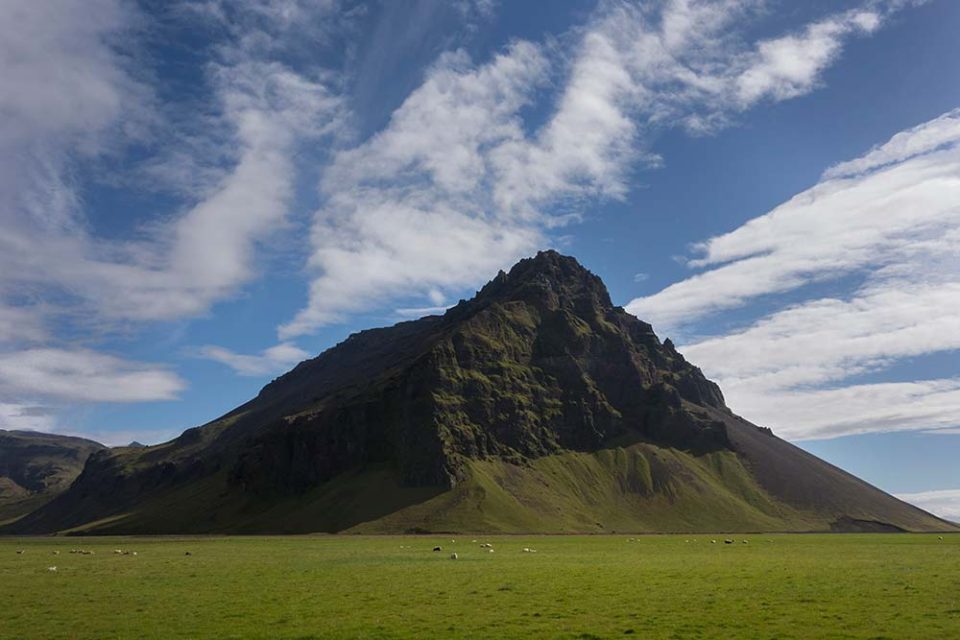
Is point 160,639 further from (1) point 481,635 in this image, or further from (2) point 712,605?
(2) point 712,605

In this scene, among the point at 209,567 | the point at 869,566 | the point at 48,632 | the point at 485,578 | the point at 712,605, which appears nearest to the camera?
the point at 48,632

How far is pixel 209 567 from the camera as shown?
211ft

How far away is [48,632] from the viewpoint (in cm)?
2919

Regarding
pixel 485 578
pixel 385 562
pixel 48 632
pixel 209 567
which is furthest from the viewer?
pixel 385 562

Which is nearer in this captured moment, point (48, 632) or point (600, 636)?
point (600, 636)

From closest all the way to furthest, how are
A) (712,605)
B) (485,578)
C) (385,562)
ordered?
1. (712,605)
2. (485,578)
3. (385,562)

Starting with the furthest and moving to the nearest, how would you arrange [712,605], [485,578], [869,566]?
1. [869,566]
2. [485,578]
3. [712,605]

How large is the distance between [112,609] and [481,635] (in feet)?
69.5

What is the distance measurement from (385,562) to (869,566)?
43.7m

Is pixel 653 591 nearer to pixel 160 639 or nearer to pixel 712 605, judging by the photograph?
pixel 712 605

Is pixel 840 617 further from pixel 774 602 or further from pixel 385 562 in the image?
pixel 385 562

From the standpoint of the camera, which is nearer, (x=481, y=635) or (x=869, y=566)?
(x=481, y=635)

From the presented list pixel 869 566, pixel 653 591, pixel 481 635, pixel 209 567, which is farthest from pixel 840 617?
pixel 209 567

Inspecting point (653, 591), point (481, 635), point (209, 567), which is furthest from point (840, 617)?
point (209, 567)
